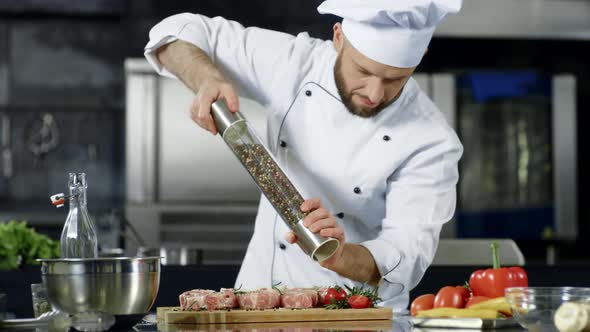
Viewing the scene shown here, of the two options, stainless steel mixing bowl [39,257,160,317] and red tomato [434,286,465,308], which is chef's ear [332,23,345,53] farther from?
stainless steel mixing bowl [39,257,160,317]

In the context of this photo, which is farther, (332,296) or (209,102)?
(209,102)

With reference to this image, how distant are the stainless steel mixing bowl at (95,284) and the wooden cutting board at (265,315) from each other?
19cm

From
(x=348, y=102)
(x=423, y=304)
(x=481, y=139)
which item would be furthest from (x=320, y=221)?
(x=481, y=139)

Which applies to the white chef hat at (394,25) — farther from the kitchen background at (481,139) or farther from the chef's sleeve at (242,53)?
the kitchen background at (481,139)

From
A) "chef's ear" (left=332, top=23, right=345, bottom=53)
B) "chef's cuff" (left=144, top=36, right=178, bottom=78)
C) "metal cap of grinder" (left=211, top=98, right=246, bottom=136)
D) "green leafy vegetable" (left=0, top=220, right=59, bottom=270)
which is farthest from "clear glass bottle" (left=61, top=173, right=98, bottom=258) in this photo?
"green leafy vegetable" (left=0, top=220, right=59, bottom=270)

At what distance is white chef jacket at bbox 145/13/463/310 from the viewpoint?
2412mm

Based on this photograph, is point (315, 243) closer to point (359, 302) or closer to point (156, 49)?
point (359, 302)

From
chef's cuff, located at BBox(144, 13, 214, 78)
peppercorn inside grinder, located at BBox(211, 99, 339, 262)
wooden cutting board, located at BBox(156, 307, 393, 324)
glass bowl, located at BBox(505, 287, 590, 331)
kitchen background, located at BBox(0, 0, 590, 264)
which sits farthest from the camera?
kitchen background, located at BBox(0, 0, 590, 264)

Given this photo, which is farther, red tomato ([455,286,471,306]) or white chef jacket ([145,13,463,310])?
white chef jacket ([145,13,463,310])

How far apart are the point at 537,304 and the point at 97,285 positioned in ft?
2.28

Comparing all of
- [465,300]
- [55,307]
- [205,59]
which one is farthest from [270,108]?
[55,307]

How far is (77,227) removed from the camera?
6.19ft

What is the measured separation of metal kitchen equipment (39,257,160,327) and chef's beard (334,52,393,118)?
37.6 inches

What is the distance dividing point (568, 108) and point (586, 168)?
382 mm
